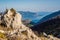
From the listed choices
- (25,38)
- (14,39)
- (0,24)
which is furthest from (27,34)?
(0,24)

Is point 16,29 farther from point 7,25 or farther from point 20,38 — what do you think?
point 20,38

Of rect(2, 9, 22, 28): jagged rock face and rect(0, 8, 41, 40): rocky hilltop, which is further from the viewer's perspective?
rect(2, 9, 22, 28): jagged rock face

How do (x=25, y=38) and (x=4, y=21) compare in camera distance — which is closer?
(x=25, y=38)

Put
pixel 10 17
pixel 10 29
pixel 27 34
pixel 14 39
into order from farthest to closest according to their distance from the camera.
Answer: pixel 10 17, pixel 10 29, pixel 27 34, pixel 14 39

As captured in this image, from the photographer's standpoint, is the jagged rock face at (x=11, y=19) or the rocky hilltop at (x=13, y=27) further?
the jagged rock face at (x=11, y=19)

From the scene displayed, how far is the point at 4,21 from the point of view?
3403 centimetres

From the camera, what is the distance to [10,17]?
3456 cm

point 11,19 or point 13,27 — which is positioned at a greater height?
point 11,19

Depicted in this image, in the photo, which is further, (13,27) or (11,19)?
(11,19)

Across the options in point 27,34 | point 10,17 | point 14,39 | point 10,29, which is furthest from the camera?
point 10,17

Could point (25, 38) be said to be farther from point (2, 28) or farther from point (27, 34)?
point (2, 28)

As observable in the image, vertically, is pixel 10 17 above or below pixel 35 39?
above

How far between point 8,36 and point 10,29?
4.46m

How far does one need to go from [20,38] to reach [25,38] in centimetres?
A: 107
